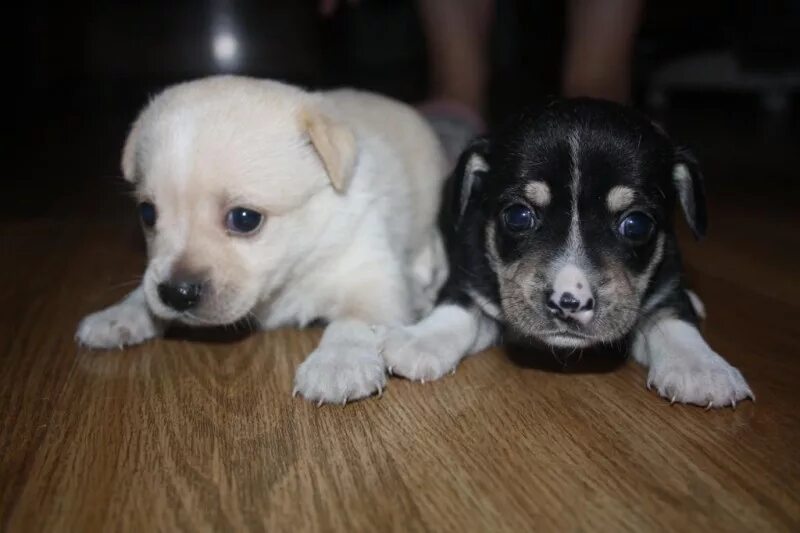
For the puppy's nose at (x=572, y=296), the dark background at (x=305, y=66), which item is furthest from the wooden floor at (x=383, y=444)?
the dark background at (x=305, y=66)

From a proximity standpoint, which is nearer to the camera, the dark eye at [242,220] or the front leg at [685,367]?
the front leg at [685,367]

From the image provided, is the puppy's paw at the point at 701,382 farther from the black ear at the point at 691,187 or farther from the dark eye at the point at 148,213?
the dark eye at the point at 148,213

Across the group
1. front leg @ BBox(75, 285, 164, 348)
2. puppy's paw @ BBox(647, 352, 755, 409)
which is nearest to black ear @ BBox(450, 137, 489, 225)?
puppy's paw @ BBox(647, 352, 755, 409)

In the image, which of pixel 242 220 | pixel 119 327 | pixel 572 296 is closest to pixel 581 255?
pixel 572 296

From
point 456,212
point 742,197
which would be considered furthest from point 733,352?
point 742,197

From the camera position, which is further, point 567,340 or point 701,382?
point 567,340

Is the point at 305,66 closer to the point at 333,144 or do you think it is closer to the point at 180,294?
the point at 333,144
